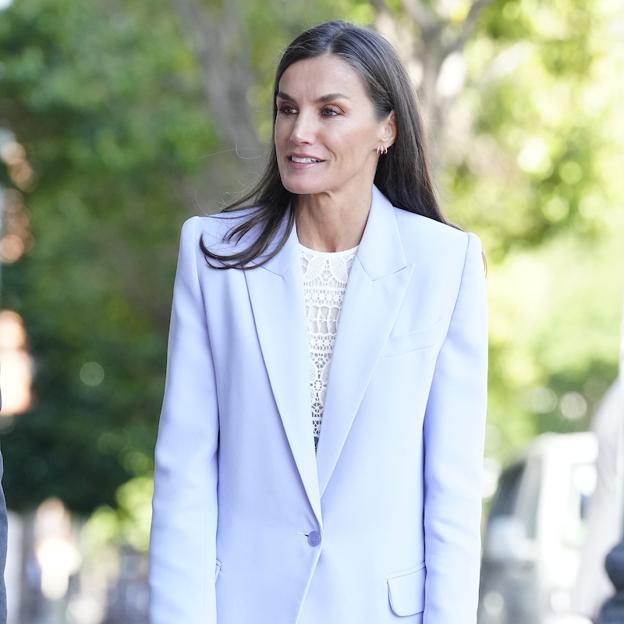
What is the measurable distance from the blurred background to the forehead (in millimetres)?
1696

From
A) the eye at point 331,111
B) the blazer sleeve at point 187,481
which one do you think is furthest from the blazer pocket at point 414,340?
the eye at point 331,111

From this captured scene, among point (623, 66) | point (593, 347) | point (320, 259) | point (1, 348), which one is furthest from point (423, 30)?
point (593, 347)

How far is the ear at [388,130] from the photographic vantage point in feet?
13.5

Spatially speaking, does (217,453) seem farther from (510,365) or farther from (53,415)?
(53,415)

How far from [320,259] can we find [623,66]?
11891 mm

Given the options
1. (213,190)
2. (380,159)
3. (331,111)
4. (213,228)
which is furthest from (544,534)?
(213,190)

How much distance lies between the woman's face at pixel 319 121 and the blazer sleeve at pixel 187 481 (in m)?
0.34

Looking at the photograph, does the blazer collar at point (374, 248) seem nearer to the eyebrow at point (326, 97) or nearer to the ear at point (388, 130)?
the ear at point (388, 130)

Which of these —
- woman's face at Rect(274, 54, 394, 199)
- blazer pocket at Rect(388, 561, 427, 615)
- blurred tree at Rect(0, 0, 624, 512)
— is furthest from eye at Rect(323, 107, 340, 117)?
blurred tree at Rect(0, 0, 624, 512)

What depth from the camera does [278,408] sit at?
3836mm

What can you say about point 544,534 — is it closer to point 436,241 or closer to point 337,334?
point 436,241

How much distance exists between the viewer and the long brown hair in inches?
157

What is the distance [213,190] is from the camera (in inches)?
725

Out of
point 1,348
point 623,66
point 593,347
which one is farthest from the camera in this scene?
point 593,347
